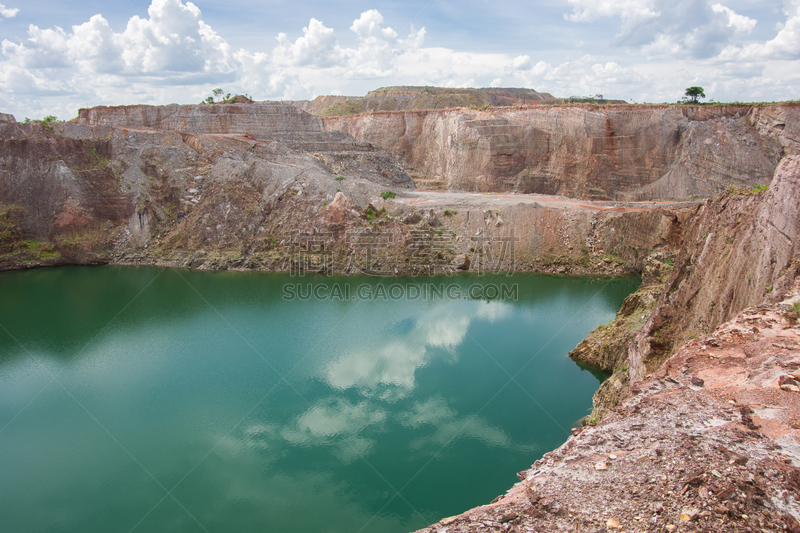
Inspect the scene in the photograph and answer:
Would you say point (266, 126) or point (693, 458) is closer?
point (693, 458)

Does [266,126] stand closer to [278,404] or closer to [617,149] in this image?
[617,149]

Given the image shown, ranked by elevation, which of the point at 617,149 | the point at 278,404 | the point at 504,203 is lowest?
the point at 278,404

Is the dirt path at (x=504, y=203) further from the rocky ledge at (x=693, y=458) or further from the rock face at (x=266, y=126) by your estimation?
the rocky ledge at (x=693, y=458)

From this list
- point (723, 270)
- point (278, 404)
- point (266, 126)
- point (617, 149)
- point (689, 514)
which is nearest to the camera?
point (689, 514)

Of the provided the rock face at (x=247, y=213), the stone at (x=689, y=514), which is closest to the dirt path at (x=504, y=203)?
the rock face at (x=247, y=213)

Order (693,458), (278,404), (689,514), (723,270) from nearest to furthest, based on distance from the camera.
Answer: (689,514) < (693,458) < (723,270) < (278,404)

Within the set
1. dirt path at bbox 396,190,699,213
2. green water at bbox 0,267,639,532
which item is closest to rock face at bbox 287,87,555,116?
dirt path at bbox 396,190,699,213

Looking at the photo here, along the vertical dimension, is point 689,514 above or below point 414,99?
below

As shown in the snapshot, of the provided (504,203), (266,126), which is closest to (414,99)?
(266,126)
